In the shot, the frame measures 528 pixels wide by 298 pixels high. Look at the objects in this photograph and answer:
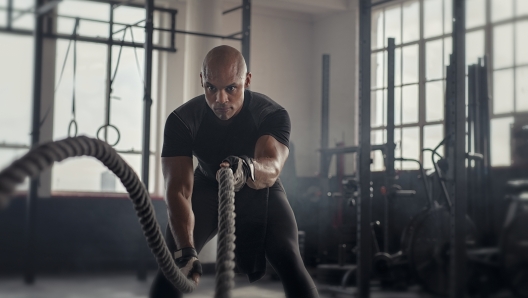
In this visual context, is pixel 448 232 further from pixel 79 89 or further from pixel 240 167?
pixel 79 89

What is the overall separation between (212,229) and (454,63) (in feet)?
7.95

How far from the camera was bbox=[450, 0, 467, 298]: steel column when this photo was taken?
409cm

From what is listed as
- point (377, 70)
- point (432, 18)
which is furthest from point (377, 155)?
point (432, 18)

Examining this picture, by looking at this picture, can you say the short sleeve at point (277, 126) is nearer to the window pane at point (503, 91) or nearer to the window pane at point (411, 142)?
the window pane at point (503, 91)

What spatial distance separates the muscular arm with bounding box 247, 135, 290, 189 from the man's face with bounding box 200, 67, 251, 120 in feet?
0.58

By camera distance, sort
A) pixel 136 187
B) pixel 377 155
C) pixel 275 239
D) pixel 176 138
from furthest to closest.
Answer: pixel 377 155, pixel 176 138, pixel 275 239, pixel 136 187

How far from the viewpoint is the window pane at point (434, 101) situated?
24.9 ft

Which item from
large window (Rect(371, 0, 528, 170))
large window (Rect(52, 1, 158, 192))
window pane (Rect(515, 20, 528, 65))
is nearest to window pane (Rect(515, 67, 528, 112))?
large window (Rect(371, 0, 528, 170))

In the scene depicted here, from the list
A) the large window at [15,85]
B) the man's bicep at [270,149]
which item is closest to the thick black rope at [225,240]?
the man's bicep at [270,149]

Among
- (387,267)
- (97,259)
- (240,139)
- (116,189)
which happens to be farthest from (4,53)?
(240,139)

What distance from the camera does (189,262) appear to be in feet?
6.72

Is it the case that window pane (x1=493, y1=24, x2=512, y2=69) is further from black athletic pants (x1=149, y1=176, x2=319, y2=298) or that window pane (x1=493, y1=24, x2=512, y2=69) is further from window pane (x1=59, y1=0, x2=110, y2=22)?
black athletic pants (x1=149, y1=176, x2=319, y2=298)

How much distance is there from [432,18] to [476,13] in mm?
795

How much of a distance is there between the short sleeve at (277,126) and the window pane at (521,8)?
5113 millimetres
